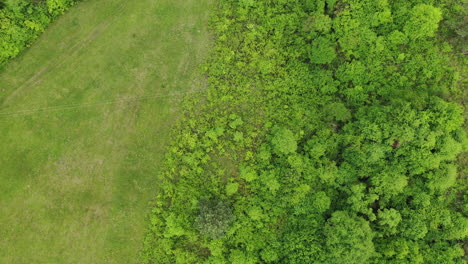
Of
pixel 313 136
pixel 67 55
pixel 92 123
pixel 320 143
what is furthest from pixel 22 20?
pixel 320 143

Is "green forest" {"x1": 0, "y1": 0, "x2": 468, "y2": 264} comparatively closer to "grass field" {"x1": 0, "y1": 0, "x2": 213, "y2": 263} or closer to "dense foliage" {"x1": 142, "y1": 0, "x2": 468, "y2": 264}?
"dense foliage" {"x1": 142, "y1": 0, "x2": 468, "y2": 264}

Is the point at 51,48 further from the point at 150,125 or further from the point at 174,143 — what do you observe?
the point at 174,143

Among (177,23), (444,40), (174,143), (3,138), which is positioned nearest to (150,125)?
(174,143)

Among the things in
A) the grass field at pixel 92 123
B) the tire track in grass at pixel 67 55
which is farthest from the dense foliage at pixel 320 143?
the tire track in grass at pixel 67 55

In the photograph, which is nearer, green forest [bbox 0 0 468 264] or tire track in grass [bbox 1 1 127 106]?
green forest [bbox 0 0 468 264]

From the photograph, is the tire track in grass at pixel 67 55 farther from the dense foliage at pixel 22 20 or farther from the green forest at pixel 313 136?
the green forest at pixel 313 136

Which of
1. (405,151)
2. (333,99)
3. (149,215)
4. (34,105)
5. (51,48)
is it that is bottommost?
(149,215)

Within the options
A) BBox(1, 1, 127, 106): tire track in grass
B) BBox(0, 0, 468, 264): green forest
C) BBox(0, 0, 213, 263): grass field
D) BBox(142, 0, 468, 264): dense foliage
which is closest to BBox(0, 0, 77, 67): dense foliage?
BBox(0, 0, 468, 264): green forest
